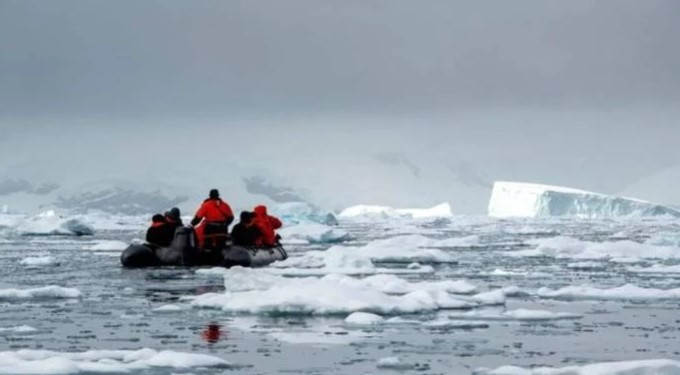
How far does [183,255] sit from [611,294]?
26.0ft

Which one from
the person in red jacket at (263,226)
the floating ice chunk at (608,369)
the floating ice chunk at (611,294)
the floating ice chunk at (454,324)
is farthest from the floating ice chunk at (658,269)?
the floating ice chunk at (608,369)

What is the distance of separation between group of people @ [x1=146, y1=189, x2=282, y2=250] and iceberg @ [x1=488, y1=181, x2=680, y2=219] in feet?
188

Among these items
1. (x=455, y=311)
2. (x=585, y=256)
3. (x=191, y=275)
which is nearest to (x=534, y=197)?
(x=585, y=256)

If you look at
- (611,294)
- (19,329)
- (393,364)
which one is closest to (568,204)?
(611,294)

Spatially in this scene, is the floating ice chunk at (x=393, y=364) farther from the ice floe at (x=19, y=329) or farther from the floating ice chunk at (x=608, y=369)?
the ice floe at (x=19, y=329)

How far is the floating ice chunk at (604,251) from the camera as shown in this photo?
973 inches

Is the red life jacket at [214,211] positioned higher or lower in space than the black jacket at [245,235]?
higher

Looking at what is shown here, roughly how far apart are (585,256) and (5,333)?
16411 millimetres

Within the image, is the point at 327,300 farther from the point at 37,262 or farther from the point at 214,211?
the point at 37,262

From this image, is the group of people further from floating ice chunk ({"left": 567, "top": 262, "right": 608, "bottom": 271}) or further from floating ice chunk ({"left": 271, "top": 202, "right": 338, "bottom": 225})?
floating ice chunk ({"left": 271, "top": 202, "right": 338, "bottom": 225})

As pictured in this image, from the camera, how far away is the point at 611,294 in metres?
14.7

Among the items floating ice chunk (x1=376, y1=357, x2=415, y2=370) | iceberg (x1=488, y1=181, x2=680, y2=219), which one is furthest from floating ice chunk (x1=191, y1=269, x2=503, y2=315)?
iceberg (x1=488, y1=181, x2=680, y2=219)

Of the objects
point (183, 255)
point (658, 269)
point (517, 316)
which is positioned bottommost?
point (517, 316)

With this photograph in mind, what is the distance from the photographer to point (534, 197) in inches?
3246
